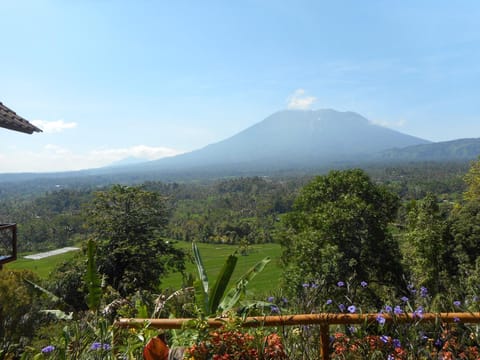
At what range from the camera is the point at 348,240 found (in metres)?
13.9

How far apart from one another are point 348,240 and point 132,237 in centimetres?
966

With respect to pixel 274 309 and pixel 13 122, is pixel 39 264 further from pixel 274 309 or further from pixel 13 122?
pixel 274 309

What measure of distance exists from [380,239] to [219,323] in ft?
44.5

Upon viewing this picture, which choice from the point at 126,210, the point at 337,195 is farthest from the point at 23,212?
the point at 337,195

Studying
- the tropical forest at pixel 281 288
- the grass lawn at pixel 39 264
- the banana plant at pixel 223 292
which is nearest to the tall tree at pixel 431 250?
the tropical forest at pixel 281 288

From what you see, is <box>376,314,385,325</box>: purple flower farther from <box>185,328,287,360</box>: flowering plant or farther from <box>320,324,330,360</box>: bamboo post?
<box>185,328,287,360</box>: flowering plant

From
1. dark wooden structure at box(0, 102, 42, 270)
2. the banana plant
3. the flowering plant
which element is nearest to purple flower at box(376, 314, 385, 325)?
the flowering plant

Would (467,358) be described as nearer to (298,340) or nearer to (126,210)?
(298,340)

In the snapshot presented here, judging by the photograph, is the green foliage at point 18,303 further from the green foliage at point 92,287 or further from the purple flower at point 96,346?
the purple flower at point 96,346

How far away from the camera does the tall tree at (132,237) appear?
1623cm

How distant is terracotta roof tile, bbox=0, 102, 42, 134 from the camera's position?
680 centimetres

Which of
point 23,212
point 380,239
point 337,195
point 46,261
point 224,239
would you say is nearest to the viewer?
point 380,239

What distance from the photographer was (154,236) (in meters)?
17.9

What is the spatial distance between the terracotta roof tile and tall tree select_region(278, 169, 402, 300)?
30.2 ft
